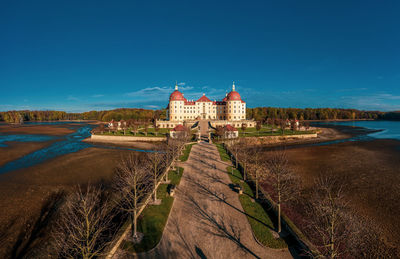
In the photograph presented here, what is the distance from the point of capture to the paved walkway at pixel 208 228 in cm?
1029

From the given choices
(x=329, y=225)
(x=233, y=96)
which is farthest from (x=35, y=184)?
Result: (x=233, y=96)

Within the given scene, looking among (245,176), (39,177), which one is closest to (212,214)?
(245,176)

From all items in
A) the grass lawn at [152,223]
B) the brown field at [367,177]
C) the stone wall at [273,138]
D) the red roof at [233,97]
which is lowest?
the brown field at [367,177]

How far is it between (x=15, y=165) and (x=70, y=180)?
50.6 ft

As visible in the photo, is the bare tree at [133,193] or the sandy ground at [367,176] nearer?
the bare tree at [133,193]

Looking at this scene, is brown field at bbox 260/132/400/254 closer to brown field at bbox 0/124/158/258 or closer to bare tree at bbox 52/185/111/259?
bare tree at bbox 52/185/111/259

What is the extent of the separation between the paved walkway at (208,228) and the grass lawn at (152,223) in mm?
403

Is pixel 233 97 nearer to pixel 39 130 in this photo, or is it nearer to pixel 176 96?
pixel 176 96

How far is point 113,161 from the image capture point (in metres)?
32.2

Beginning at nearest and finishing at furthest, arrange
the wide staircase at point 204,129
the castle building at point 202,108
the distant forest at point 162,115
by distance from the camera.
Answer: the wide staircase at point 204,129
the castle building at point 202,108
the distant forest at point 162,115

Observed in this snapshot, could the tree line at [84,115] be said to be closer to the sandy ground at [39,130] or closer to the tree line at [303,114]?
the sandy ground at [39,130]

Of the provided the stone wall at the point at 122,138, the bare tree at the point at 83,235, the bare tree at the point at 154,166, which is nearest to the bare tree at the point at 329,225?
the bare tree at the point at 83,235

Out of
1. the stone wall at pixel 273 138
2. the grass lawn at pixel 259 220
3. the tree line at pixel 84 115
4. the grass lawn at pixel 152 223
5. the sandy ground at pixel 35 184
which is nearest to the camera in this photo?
the grass lawn at pixel 152 223

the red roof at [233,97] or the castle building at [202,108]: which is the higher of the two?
the red roof at [233,97]
